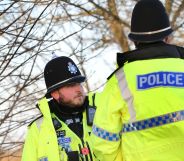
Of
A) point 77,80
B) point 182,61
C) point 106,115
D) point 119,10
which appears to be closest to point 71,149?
point 77,80

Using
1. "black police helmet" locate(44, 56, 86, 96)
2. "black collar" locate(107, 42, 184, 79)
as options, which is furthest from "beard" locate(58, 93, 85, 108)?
"black collar" locate(107, 42, 184, 79)

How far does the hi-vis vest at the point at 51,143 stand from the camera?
394cm

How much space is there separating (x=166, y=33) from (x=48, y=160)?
52.7 inches

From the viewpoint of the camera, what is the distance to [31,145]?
401 centimetres

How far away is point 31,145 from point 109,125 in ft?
3.32

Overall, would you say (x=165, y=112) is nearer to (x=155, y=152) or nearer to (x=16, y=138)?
(x=155, y=152)

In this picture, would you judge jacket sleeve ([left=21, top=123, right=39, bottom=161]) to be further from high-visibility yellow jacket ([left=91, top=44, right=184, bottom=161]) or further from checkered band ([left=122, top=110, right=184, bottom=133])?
checkered band ([left=122, top=110, right=184, bottom=133])

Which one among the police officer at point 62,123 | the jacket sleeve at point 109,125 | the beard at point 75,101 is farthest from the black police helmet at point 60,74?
the jacket sleeve at point 109,125

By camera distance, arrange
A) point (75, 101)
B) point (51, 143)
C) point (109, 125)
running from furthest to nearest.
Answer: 1. point (75, 101)
2. point (51, 143)
3. point (109, 125)

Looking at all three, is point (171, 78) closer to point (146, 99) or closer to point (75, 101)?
point (146, 99)

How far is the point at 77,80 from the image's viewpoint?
4129 mm

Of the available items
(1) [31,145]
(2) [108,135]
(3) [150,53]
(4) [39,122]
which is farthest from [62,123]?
(3) [150,53]

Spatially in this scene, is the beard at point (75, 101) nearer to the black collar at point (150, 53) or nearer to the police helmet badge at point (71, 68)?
the police helmet badge at point (71, 68)

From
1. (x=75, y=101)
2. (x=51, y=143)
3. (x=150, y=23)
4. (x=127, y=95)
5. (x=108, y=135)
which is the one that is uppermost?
(x=150, y=23)
